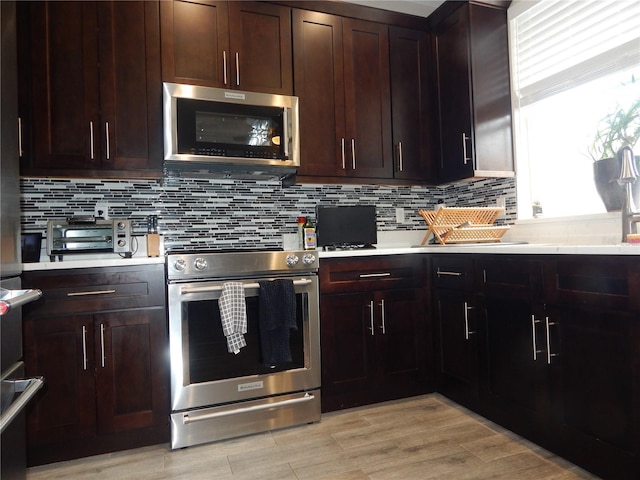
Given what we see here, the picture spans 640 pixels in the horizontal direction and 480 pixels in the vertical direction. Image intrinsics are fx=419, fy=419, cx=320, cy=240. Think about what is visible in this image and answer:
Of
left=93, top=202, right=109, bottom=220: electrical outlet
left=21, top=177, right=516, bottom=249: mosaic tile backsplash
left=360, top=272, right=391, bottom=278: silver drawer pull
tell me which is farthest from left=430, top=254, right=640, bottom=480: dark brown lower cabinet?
left=93, top=202, right=109, bottom=220: electrical outlet

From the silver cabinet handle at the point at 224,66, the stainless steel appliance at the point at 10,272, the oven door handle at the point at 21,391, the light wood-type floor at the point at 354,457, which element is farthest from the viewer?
the silver cabinet handle at the point at 224,66

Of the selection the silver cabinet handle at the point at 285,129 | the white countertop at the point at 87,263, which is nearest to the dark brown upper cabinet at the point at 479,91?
the silver cabinet handle at the point at 285,129

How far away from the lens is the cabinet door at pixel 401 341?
245 centimetres

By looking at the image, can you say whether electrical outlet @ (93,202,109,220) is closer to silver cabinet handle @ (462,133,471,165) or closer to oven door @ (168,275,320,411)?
oven door @ (168,275,320,411)

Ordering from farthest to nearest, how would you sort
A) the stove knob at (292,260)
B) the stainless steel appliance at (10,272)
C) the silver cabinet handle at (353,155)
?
the silver cabinet handle at (353,155)
the stove knob at (292,260)
the stainless steel appliance at (10,272)

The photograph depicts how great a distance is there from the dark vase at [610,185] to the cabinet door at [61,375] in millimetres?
2537

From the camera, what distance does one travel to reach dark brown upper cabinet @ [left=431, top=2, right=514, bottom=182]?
2.61 meters

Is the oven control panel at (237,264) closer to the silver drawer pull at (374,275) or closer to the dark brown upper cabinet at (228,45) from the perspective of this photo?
the silver drawer pull at (374,275)

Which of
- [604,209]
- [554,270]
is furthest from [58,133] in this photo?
[604,209]

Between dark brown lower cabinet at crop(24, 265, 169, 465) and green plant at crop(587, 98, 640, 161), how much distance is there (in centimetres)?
236

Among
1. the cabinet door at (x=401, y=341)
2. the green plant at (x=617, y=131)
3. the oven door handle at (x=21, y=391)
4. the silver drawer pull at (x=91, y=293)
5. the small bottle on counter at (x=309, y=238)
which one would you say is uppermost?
the green plant at (x=617, y=131)

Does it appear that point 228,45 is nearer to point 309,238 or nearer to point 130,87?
point 130,87

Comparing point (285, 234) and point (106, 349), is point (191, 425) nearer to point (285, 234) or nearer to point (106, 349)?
point (106, 349)

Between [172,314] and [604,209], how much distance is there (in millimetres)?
2286
